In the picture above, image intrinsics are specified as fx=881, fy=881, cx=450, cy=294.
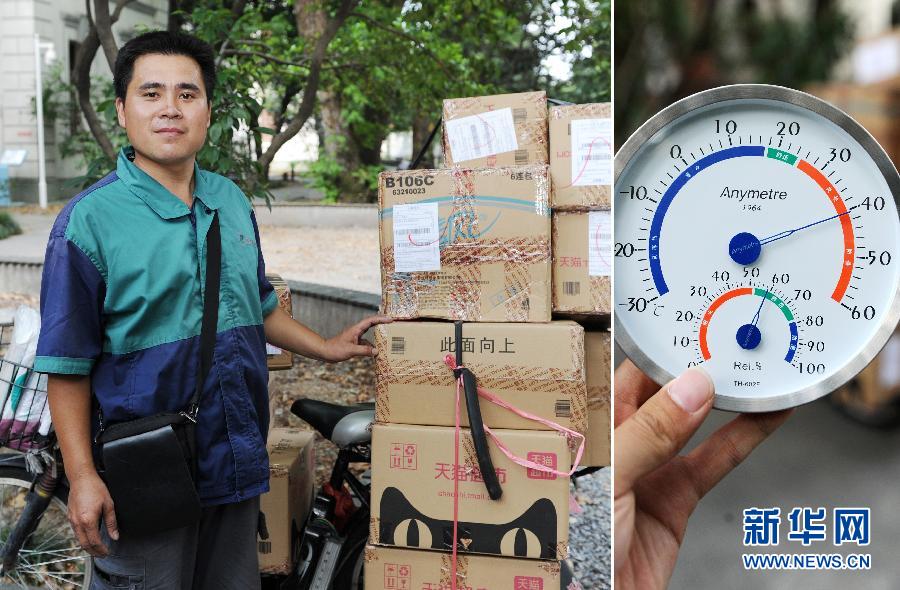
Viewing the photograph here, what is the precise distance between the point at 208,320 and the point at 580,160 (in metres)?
0.84

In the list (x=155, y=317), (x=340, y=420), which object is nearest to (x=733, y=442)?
(x=155, y=317)

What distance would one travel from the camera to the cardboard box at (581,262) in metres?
1.82

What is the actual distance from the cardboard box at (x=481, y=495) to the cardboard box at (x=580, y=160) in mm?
497

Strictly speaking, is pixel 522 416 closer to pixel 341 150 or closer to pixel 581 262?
pixel 581 262

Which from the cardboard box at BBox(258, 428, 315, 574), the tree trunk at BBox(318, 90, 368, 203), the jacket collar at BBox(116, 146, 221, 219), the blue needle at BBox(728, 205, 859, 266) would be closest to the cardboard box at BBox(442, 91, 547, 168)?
the jacket collar at BBox(116, 146, 221, 219)

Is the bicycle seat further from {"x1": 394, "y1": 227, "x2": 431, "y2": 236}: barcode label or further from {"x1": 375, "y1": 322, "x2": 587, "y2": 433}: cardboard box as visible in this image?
{"x1": 394, "y1": 227, "x2": 431, "y2": 236}: barcode label

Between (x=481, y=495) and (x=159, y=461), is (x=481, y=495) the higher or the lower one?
the lower one

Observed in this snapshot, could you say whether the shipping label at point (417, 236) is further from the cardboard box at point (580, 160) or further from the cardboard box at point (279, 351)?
the cardboard box at point (279, 351)

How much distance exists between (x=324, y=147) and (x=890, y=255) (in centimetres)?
984

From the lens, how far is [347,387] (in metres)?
4.53

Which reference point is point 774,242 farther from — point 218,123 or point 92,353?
point 218,123

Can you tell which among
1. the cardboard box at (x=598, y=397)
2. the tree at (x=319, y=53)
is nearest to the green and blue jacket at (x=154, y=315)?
the cardboard box at (x=598, y=397)

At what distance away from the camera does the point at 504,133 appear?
186 cm

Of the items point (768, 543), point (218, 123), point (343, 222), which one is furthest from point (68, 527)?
point (343, 222)
